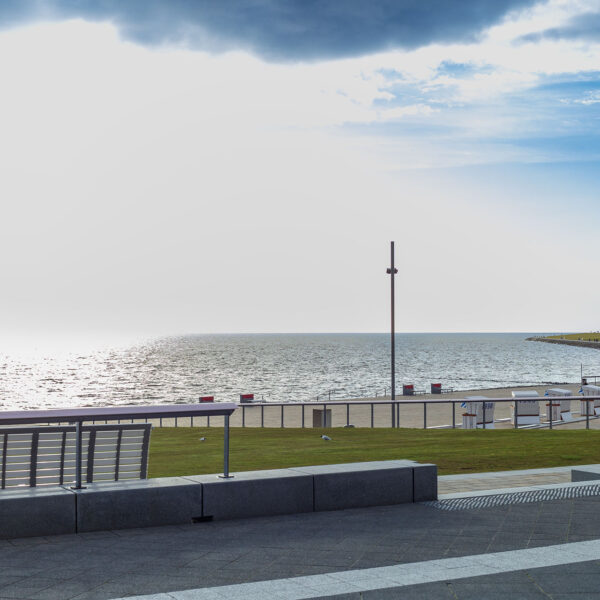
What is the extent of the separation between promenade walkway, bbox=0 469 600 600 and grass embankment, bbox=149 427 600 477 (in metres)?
4.67

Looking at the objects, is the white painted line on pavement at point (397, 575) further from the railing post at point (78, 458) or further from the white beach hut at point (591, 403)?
the white beach hut at point (591, 403)

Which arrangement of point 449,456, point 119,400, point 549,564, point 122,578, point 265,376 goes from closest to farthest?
point 122,578
point 549,564
point 449,456
point 119,400
point 265,376

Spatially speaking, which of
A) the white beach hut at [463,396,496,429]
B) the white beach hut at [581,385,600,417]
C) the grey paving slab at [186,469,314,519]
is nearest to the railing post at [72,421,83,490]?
the grey paving slab at [186,469,314,519]

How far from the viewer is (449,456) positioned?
14141mm

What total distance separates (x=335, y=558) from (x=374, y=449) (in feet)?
29.5

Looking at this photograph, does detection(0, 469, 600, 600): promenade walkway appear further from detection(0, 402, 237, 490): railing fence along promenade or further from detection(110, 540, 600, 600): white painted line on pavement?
detection(0, 402, 237, 490): railing fence along promenade

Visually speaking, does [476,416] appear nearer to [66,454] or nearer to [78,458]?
[66,454]

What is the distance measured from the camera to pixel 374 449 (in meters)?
15.2

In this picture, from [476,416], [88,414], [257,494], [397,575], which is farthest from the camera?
[476,416]

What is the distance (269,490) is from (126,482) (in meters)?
1.42

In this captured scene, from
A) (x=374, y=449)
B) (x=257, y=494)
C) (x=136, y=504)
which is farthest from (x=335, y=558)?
(x=374, y=449)

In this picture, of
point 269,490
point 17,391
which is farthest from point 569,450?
point 17,391

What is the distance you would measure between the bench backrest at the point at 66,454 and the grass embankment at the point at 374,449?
3639mm

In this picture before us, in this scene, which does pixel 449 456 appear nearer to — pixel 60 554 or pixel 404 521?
pixel 404 521
